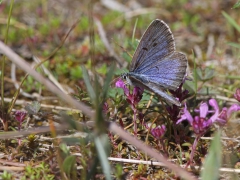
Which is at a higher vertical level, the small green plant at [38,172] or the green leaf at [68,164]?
the green leaf at [68,164]

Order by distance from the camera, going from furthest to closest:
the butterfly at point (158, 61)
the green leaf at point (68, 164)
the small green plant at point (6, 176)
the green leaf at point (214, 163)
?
the butterfly at point (158, 61) < the small green plant at point (6, 176) < the green leaf at point (68, 164) < the green leaf at point (214, 163)

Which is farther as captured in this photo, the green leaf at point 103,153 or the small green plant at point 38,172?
the small green plant at point 38,172

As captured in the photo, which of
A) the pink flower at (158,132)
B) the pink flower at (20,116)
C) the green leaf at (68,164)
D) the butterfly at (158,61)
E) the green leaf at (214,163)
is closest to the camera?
the green leaf at (214,163)

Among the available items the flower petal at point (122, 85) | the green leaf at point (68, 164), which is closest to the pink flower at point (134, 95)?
the flower petal at point (122, 85)

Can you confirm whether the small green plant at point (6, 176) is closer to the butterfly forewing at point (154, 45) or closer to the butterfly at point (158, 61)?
the butterfly at point (158, 61)

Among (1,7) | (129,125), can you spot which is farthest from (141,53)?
(1,7)

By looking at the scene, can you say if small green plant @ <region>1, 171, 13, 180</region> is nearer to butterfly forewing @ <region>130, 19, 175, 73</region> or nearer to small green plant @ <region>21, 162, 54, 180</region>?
small green plant @ <region>21, 162, 54, 180</region>

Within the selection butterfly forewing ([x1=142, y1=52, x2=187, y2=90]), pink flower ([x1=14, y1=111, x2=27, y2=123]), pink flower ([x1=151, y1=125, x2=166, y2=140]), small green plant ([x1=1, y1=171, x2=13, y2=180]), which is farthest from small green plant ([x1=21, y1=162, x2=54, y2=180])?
butterfly forewing ([x1=142, y1=52, x2=187, y2=90])
